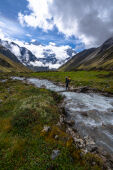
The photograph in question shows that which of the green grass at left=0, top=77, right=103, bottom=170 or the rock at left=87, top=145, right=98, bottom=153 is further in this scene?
the rock at left=87, top=145, right=98, bottom=153

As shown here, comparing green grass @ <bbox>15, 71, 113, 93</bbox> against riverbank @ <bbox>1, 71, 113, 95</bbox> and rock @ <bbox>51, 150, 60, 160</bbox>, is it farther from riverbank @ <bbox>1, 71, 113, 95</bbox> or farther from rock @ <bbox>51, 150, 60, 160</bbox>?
rock @ <bbox>51, 150, 60, 160</bbox>

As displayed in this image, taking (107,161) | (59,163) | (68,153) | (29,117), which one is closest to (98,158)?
(107,161)

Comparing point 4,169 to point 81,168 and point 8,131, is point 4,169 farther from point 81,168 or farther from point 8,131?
point 81,168

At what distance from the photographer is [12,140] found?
750 cm

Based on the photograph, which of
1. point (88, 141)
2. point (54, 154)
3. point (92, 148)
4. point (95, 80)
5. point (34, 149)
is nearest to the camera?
point (54, 154)

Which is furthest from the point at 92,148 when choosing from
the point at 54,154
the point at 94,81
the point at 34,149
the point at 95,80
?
the point at 95,80

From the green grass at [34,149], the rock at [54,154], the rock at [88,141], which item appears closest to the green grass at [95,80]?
the rock at [88,141]

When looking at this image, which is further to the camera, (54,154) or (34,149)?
(34,149)

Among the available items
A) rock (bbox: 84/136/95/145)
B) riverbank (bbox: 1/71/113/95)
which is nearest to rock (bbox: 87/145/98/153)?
rock (bbox: 84/136/95/145)

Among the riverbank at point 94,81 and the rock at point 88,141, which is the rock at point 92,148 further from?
the riverbank at point 94,81

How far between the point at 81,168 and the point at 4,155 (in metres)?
4.79

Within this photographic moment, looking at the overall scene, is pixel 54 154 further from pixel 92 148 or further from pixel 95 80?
pixel 95 80

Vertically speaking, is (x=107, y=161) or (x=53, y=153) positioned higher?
(x=53, y=153)

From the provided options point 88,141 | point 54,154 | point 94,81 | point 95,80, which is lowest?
point 88,141
